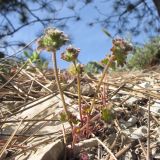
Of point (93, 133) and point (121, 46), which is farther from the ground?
point (121, 46)

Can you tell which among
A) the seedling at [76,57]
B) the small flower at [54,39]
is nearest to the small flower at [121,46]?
the seedling at [76,57]

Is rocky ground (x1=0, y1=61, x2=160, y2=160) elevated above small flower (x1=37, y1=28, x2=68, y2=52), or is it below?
below

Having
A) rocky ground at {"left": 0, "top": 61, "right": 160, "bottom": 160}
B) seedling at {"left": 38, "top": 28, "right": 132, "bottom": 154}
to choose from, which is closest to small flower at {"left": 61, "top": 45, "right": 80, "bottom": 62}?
seedling at {"left": 38, "top": 28, "right": 132, "bottom": 154}

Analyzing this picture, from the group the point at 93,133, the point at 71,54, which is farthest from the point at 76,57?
the point at 93,133

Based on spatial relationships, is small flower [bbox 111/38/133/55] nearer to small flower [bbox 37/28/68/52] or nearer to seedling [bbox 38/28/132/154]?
seedling [bbox 38/28/132/154]

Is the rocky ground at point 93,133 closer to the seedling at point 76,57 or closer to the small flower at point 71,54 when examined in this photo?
the seedling at point 76,57

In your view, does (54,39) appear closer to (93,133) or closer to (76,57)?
(76,57)

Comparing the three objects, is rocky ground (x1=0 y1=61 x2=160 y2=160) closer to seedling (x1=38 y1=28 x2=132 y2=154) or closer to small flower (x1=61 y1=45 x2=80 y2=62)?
seedling (x1=38 y1=28 x2=132 y2=154)

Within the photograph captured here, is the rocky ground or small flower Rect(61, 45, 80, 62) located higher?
small flower Rect(61, 45, 80, 62)

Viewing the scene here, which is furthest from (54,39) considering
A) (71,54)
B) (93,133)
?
(93,133)
